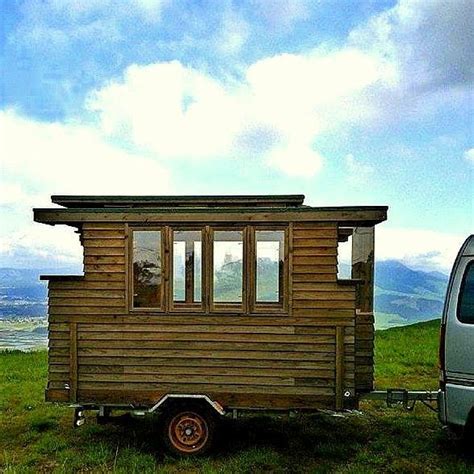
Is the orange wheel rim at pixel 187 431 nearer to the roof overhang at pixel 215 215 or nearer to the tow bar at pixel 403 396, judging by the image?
the tow bar at pixel 403 396

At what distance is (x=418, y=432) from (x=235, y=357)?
369cm

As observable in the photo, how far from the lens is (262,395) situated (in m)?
8.07

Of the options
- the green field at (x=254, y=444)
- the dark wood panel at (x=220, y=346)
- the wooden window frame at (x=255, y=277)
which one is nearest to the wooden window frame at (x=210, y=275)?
the wooden window frame at (x=255, y=277)

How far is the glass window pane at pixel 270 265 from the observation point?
8094mm

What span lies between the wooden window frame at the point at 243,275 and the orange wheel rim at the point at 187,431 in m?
1.54

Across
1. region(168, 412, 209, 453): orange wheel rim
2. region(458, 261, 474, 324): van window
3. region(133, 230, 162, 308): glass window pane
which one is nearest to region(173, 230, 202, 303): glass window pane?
region(133, 230, 162, 308): glass window pane

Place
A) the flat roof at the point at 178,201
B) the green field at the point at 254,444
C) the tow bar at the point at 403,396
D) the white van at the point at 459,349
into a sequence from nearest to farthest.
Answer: the white van at the point at 459,349
the green field at the point at 254,444
the tow bar at the point at 403,396
the flat roof at the point at 178,201

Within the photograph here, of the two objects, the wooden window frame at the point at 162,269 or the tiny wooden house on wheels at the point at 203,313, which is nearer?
the tiny wooden house on wheels at the point at 203,313

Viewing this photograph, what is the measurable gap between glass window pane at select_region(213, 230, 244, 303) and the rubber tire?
60.8 inches

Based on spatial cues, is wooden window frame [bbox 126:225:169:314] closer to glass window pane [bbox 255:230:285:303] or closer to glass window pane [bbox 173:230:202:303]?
glass window pane [bbox 173:230:202:303]

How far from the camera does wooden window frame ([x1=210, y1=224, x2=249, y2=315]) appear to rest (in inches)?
319

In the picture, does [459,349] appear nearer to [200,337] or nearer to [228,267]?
[228,267]

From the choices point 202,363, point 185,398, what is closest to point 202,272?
point 202,363

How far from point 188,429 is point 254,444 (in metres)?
1.11
